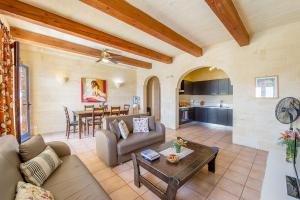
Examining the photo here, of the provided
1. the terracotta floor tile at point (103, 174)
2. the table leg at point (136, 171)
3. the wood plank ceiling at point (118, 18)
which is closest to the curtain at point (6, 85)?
the wood plank ceiling at point (118, 18)

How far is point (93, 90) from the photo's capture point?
5.29 m

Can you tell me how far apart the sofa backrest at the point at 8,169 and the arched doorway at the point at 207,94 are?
4415 millimetres

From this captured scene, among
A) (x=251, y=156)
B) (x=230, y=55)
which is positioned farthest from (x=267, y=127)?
(x=230, y=55)

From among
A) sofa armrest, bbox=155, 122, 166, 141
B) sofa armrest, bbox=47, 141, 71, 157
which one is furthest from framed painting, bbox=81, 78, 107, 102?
sofa armrest, bbox=47, 141, 71, 157

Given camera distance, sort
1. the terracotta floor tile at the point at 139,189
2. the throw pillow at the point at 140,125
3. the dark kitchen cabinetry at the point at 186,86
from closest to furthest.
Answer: the terracotta floor tile at the point at 139,189 → the throw pillow at the point at 140,125 → the dark kitchen cabinetry at the point at 186,86

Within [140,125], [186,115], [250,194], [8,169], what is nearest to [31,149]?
[8,169]

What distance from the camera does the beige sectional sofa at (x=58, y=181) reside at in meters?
0.97

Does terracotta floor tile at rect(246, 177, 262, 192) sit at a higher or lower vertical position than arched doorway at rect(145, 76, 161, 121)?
lower

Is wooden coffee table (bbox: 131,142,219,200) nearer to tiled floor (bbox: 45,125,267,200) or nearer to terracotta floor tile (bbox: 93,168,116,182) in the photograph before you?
tiled floor (bbox: 45,125,267,200)

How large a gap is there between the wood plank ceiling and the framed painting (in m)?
1.53

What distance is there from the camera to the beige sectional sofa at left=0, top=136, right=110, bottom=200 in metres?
0.97

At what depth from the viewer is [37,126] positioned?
4207mm

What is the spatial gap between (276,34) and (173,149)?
335 centimetres

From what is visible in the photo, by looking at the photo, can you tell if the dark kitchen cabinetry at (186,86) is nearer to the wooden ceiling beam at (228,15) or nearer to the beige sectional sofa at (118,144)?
the wooden ceiling beam at (228,15)
